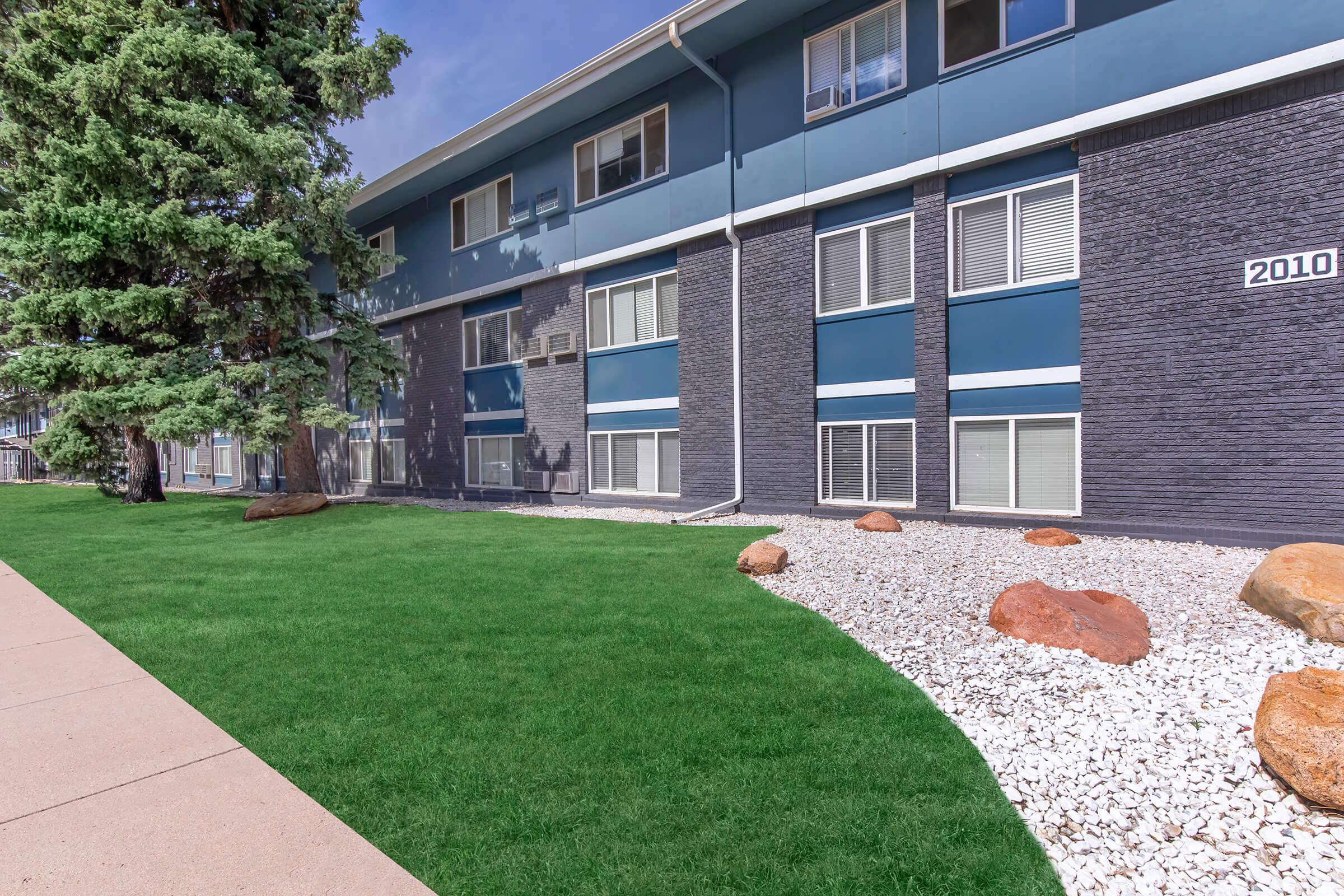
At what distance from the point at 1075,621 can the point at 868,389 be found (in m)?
6.97

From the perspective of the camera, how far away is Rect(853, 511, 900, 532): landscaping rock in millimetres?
9633

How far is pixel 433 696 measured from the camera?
4.16 m

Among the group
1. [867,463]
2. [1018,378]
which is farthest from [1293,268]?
[867,463]

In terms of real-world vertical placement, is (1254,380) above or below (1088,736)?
above

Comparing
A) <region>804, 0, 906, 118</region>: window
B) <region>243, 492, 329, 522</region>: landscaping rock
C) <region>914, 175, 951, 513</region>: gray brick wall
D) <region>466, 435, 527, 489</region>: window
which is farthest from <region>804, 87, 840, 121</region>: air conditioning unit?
<region>243, 492, 329, 522</region>: landscaping rock

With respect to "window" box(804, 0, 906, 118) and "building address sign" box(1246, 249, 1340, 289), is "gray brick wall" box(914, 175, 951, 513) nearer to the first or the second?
"window" box(804, 0, 906, 118)

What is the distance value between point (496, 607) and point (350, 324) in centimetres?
1173

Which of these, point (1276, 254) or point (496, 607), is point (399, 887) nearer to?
point (496, 607)

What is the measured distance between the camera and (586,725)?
3.75 meters

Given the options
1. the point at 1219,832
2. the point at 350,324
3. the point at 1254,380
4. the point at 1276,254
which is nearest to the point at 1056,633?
the point at 1219,832

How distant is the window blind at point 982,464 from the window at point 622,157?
26.0ft

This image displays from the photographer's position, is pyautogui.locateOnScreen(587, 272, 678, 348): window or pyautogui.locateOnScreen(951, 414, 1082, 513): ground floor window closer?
pyautogui.locateOnScreen(951, 414, 1082, 513): ground floor window

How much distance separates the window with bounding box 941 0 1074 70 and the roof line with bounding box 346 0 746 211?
11.1 ft

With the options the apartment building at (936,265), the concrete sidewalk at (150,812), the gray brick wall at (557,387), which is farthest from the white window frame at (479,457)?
the concrete sidewalk at (150,812)
